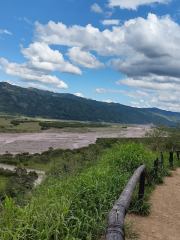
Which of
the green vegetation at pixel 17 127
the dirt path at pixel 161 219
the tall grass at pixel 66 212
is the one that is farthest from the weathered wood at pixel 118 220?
the green vegetation at pixel 17 127

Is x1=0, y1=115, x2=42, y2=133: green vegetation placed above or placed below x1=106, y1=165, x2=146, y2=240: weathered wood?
below

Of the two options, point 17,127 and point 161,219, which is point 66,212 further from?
point 17,127

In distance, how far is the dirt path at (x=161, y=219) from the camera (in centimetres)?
492

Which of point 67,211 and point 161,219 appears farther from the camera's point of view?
point 161,219

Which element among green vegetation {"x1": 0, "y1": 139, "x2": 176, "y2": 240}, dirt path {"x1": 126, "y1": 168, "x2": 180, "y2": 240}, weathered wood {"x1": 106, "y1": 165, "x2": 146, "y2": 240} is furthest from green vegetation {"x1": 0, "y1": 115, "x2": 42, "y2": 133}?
weathered wood {"x1": 106, "y1": 165, "x2": 146, "y2": 240}

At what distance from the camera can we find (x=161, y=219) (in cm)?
581

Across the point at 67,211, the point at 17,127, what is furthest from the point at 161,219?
the point at 17,127

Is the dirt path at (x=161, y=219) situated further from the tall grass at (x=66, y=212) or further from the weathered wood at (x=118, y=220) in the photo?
the weathered wood at (x=118, y=220)

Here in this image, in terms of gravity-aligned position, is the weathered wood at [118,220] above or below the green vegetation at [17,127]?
above

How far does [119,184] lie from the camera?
21.2 ft

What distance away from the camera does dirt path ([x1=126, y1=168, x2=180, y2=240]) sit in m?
4.92

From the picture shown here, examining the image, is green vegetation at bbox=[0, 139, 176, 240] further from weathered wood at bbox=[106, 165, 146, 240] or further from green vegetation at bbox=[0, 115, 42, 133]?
green vegetation at bbox=[0, 115, 42, 133]

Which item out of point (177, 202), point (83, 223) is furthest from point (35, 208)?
→ point (177, 202)

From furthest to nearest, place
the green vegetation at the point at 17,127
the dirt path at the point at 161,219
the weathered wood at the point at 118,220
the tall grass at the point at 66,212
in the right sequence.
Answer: the green vegetation at the point at 17,127
the dirt path at the point at 161,219
the tall grass at the point at 66,212
the weathered wood at the point at 118,220
